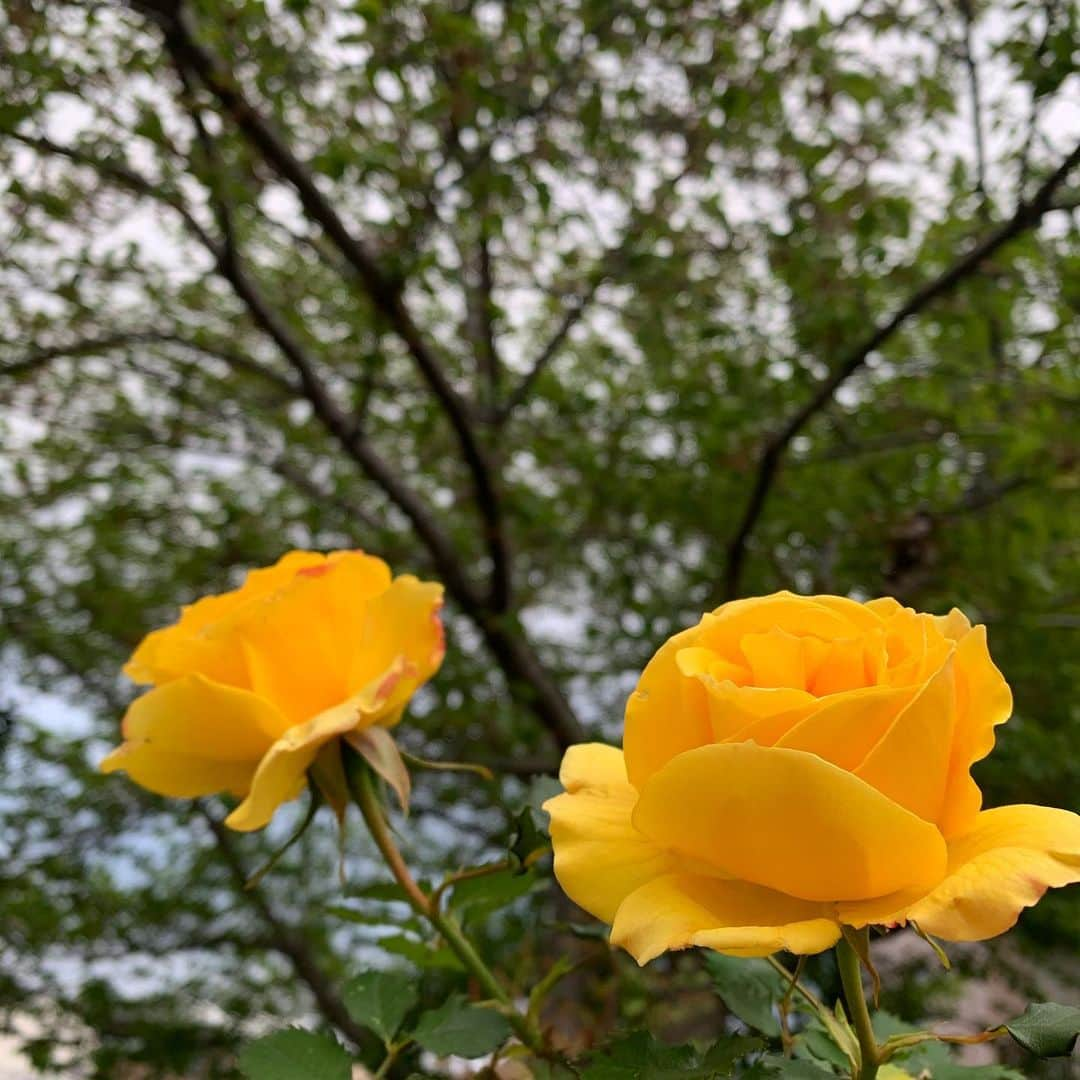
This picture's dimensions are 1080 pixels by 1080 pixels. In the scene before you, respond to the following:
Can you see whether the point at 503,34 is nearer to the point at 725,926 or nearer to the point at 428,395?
the point at 428,395

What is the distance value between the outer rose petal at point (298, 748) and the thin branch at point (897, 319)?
3.74ft

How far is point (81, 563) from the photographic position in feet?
9.84

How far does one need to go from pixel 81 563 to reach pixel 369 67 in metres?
2.04

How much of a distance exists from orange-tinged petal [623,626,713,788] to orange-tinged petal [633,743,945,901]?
3cm

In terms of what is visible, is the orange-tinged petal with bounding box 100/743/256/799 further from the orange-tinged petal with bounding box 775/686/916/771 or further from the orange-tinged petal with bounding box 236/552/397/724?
the orange-tinged petal with bounding box 775/686/916/771

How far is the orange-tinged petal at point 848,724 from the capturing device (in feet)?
1.05

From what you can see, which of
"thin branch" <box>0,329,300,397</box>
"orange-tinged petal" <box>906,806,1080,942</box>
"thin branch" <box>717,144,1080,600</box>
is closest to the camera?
"orange-tinged petal" <box>906,806,1080,942</box>

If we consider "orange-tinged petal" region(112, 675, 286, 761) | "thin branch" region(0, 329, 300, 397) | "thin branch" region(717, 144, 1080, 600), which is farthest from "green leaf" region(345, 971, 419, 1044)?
"thin branch" region(0, 329, 300, 397)

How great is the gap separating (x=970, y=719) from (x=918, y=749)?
1.6 inches

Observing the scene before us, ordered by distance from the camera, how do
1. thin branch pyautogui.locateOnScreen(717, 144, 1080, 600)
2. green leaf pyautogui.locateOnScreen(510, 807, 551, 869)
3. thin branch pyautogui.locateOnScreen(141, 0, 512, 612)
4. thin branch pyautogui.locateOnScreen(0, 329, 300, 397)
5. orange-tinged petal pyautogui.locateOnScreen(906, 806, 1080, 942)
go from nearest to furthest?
orange-tinged petal pyautogui.locateOnScreen(906, 806, 1080, 942)
green leaf pyautogui.locateOnScreen(510, 807, 551, 869)
thin branch pyautogui.locateOnScreen(717, 144, 1080, 600)
thin branch pyautogui.locateOnScreen(141, 0, 512, 612)
thin branch pyautogui.locateOnScreen(0, 329, 300, 397)

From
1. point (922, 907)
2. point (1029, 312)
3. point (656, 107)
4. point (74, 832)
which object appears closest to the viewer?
point (922, 907)

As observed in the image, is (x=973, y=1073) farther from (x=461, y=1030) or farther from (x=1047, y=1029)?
(x=461, y=1030)

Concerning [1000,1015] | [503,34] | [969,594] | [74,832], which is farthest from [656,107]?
[1000,1015]

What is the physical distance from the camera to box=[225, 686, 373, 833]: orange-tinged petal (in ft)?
1.53
